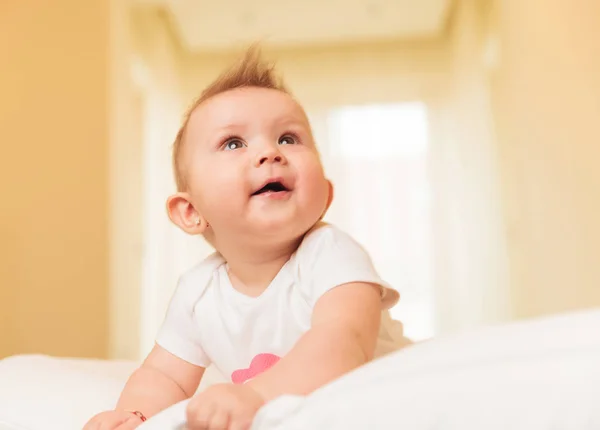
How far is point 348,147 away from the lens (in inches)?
176

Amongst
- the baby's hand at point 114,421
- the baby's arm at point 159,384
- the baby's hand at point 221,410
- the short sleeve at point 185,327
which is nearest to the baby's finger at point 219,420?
the baby's hand at point 221,410

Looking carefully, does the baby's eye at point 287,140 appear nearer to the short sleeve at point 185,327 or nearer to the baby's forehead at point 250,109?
the baby's forehead at point 250,109

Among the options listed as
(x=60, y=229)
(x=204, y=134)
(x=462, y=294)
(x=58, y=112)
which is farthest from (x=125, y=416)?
(x=462, y=294)

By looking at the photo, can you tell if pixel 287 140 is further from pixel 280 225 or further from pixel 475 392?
pixel 475 392

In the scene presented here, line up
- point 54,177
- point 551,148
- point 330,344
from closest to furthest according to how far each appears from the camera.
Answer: point 330,344 < point 551,148 < point 54,177

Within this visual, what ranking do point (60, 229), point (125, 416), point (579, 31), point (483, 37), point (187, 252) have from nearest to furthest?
point (125, 416) → point (579, 31) → point (60, 229) → point (483, 37) → point (187, 252)

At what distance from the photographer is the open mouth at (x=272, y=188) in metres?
0.80

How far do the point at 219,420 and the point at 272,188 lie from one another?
1.33 ft

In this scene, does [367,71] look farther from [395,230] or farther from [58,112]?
[58,112]

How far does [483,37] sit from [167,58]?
199 cm

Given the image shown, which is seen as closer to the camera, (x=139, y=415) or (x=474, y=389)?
(x=474, y=389)

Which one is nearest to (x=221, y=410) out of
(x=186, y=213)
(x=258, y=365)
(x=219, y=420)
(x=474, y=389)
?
(x=219, y=420)

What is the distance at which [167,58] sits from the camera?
4344 millimetres

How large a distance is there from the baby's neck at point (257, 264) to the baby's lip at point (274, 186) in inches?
3.0
